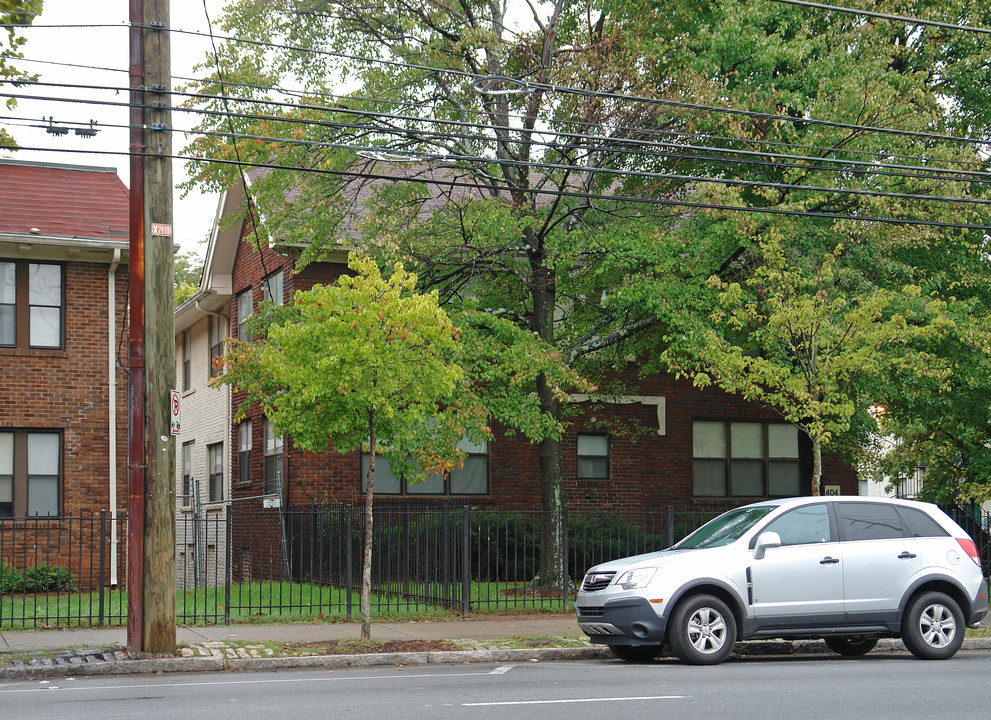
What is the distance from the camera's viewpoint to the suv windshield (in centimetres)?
1255

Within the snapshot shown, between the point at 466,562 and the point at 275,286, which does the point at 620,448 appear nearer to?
the point at 275,286

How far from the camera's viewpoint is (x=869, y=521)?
1266 centimetres

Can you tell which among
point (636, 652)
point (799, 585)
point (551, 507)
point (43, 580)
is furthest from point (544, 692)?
point (43, 580)

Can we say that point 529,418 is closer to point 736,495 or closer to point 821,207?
point 821,207

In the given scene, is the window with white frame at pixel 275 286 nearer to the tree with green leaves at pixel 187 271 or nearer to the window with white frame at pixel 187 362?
the window with white frame at pixel 187 362

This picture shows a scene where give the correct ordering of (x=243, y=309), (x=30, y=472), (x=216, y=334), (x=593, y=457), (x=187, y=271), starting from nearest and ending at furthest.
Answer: (x=30, y=472), (x=593, y=457), (x=243, y=309), (x=216, y=334), (x=187, y=271)

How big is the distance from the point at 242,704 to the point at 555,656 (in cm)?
464

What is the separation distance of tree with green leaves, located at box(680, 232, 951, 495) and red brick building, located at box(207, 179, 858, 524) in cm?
685

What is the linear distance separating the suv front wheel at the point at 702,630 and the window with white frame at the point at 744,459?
1542 cm

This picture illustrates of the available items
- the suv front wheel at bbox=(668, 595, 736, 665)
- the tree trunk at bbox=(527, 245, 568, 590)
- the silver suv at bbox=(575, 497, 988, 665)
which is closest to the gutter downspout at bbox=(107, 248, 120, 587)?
the tree trunk at bbox=(527, 245, 568, 590)

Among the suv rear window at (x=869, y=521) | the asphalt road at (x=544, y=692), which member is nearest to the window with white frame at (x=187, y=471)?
the asphalt road at (x=544, y=692)

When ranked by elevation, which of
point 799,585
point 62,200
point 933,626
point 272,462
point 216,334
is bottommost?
point 933,626

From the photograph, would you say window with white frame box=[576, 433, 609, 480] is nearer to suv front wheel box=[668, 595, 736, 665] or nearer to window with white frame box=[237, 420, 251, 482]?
window with white frame box=[237, 420, 251, 482]

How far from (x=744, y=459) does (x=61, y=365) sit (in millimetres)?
15742
